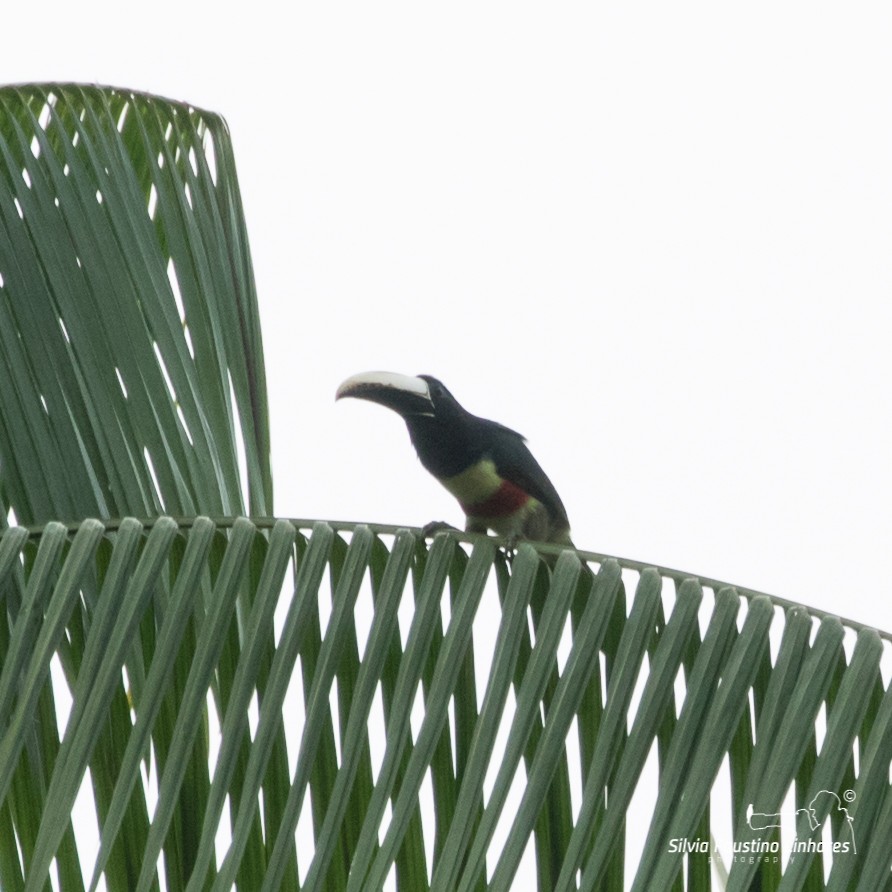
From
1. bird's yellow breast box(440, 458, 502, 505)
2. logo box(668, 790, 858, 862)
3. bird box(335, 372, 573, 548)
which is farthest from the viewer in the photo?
bird's yellow breast box(440, 458, 502, 505)

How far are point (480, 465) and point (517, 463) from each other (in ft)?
0.39

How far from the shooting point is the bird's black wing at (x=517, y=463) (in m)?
4.03

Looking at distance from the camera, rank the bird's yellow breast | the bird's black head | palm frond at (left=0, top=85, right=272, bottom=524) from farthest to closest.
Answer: the bird's yellow breast, the bird's black head, palm frond at (left=0, top=85, right=272, bottom=524)

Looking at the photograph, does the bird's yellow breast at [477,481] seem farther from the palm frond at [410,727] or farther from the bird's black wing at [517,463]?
the palm frond at [410,727]

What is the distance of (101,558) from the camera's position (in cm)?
260

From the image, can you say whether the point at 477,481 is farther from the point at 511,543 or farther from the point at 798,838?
the point at 798,838

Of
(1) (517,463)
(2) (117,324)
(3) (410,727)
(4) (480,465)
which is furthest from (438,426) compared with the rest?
(3) (410,727)

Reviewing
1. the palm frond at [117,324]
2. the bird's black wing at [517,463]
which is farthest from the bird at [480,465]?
the palm frond at [117,324]

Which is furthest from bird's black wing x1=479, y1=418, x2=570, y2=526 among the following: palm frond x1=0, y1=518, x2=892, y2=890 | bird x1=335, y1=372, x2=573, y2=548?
palm frond x1=0, y1=518, x2=892, y2=890

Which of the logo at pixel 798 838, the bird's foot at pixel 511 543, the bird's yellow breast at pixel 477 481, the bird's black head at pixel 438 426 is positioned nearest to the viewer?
the logo at pixel 798 838

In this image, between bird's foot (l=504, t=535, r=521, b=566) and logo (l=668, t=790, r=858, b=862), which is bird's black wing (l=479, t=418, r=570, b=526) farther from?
logo (l=668, t=790, r=858, b=862)

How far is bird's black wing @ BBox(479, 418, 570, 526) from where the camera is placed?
4.03 meters

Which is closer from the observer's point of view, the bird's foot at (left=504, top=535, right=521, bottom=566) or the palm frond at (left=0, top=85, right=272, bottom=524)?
the bird's foot at (left=504, top=535, right=521, bottom=566)

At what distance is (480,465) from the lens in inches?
157
